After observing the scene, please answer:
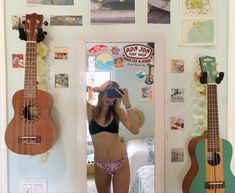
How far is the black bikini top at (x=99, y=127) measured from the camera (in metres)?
1.61

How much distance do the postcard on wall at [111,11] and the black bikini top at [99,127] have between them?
53 cm

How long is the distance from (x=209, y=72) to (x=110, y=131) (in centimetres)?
59

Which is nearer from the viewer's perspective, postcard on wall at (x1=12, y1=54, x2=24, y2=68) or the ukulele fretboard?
the ukulele fretboard

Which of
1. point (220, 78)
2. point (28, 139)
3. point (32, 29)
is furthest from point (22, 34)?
point (220, 78)

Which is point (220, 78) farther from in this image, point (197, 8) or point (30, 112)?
point (30, 112)

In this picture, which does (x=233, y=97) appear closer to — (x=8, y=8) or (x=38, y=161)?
(x=38, y=161)

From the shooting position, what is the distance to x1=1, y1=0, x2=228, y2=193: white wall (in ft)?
5.20

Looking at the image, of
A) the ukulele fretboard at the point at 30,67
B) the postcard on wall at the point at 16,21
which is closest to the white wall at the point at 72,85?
the postcard on wall at the point at 16,21

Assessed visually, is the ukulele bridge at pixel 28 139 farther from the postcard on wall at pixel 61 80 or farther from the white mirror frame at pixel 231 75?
the white mirror frame at pixel 231 75

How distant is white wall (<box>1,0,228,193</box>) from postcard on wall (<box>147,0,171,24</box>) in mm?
27

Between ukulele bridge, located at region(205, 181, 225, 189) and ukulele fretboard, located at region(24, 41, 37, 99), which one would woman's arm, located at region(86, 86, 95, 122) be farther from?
ukulele bridge, located at region(205, 181, 225, 189)

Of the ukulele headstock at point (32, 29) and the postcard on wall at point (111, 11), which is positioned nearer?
the ukulele headstock at point (32, 29)

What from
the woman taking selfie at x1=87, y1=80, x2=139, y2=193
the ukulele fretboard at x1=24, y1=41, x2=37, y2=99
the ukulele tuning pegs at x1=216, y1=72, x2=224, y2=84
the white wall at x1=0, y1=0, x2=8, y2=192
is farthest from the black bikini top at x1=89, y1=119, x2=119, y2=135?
the ukulele tuning pegs at x1=216, y1=72, x2=224, y2=84

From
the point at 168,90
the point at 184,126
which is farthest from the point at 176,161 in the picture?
the point at 168,90
